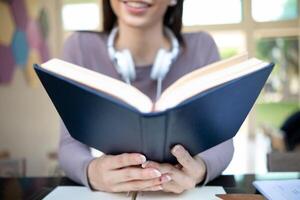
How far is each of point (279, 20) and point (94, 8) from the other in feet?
5.62

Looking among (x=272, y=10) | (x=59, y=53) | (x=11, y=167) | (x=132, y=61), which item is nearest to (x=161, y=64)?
(x=132, y=61)

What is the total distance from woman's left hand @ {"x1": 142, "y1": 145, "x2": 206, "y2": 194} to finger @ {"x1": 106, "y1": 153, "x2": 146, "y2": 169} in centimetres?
2

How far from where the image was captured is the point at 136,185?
0.48 meters

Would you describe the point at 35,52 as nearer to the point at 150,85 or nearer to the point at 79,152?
the point at 150,85

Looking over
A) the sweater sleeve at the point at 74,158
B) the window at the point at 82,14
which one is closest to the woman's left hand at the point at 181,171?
the sweater sleeve at the point at 74,158

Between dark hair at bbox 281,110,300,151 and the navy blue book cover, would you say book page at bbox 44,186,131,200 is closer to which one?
the navy blue book cover

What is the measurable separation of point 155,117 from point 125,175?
13 centimetres

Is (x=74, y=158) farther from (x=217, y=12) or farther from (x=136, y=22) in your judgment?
(x=217, y=12)

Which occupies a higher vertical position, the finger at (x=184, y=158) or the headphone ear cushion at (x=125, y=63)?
the headphone ear cushion at (x=125, y=63)

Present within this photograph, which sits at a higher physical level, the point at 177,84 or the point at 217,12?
the point at 217,12

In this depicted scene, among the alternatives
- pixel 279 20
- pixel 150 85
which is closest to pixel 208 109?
pixel 150 85

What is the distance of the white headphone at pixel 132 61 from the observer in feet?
2.48

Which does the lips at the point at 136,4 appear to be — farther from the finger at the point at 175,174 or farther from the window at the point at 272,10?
the window at the point at 272,10

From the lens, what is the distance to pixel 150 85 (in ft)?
2.71
